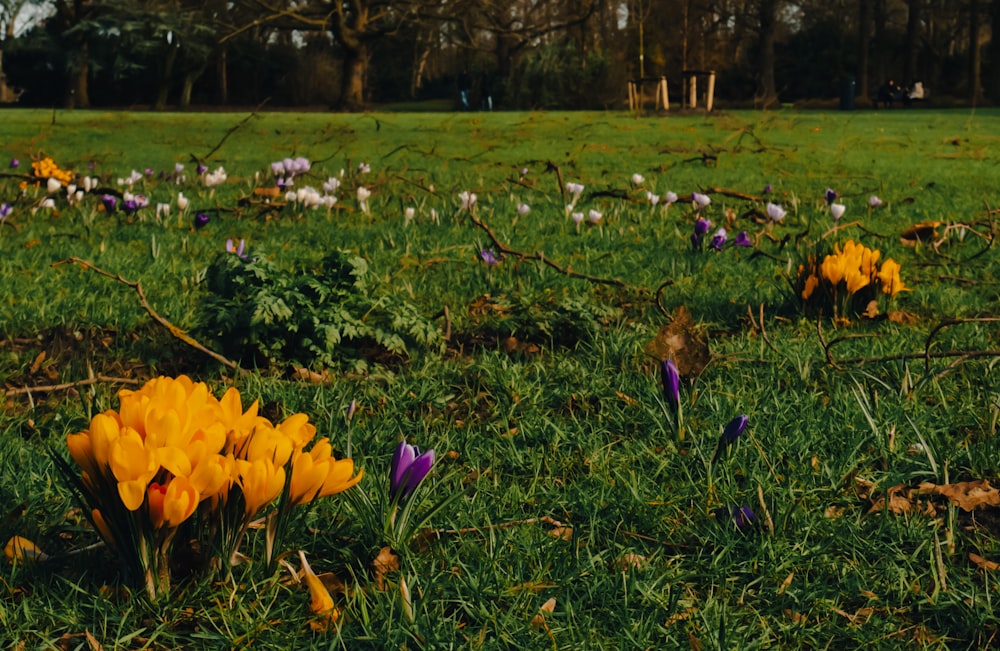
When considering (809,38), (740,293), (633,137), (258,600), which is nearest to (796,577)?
(258,600)

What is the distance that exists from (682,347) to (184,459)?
200cm

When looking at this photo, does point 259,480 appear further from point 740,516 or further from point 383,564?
point 740,516

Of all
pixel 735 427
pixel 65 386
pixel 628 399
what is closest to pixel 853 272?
pixel 628 399

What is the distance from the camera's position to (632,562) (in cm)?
197

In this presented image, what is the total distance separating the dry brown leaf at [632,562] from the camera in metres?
1.96

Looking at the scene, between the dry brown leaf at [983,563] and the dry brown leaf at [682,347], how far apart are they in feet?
3.82

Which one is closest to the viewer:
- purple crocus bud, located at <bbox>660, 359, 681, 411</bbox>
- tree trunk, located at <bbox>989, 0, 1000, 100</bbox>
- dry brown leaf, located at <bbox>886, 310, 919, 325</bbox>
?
purple crocus bud, located at <bbox>660, 359, 681, 411</bbox>

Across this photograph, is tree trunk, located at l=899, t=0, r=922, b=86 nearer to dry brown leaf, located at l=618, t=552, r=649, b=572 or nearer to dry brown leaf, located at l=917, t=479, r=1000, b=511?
dry brown leaf, located at l=917, t=479, r=1000, b=511

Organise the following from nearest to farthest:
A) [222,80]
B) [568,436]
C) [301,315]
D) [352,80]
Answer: [568,436]
[301,315]
[352,80]
[222,80]

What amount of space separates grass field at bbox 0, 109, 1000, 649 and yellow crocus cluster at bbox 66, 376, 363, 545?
0.24 m

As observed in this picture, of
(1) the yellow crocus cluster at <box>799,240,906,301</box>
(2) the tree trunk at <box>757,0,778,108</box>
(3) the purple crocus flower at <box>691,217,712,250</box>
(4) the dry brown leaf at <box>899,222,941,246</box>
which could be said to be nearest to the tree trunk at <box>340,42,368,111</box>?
(2) the tree trunk at <box>757,0,778,108</box>

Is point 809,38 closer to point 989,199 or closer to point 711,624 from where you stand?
point 989,199

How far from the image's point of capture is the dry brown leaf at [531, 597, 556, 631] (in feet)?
5.86

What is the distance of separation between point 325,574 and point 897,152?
14216mm
